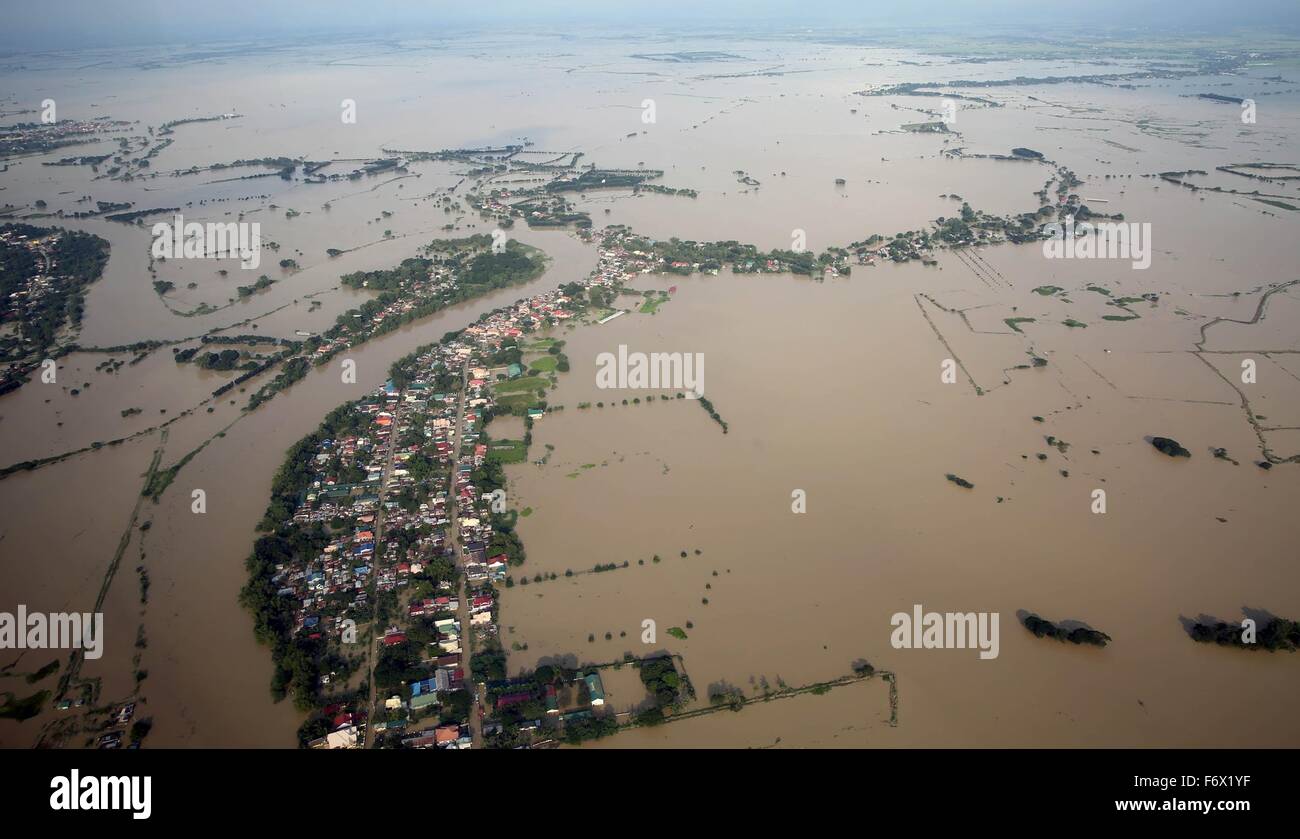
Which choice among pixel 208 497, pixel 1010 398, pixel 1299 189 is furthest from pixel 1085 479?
pixel 1299 189

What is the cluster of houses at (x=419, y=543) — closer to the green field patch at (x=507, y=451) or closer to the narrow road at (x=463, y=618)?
the narrow road at (x=463, y=618)

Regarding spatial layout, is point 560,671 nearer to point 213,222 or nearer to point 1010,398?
point 1010,398

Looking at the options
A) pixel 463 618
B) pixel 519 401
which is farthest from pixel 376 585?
pixel 519 401

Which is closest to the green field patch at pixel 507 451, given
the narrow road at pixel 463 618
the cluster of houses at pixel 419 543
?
the cluster of houses at pixel 419 543

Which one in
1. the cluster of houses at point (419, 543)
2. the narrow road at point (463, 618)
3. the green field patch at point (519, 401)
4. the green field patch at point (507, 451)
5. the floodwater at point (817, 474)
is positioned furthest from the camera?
the green field patch at point (519, 401)

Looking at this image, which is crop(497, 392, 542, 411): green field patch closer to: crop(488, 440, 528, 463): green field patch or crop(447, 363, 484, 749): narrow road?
crop(447, 363, 484, 749): narrow road

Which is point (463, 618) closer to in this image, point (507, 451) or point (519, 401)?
point (507, 451)
